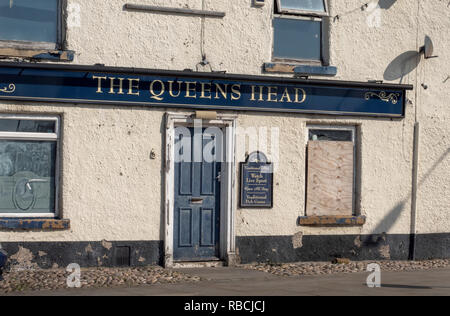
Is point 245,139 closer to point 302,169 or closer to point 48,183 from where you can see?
point 302,169

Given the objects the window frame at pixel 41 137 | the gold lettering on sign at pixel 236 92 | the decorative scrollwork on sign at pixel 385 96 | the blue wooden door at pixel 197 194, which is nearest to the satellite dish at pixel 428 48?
the decorative scrollwork on sign at pixel 385 96

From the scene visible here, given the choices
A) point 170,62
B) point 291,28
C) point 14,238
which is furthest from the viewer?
point 291,28

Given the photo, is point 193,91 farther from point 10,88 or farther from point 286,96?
point 10,88

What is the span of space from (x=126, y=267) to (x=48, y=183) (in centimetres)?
181

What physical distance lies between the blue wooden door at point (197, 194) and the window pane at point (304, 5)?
2612mm

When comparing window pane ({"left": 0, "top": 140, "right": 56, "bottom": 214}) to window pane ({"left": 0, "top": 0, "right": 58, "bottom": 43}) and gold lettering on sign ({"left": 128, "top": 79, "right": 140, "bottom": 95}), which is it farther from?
window pane ({"left": 0, "top": 0, "right": 58, "bottom": 43})

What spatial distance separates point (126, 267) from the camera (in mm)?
11992

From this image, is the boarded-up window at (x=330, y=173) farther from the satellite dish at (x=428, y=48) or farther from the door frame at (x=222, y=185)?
the satellite dish at (x=428, y=48)

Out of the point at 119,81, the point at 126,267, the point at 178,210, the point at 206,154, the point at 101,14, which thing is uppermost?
the point at 101,14

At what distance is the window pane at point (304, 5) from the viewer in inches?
517

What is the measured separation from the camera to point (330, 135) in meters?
13.3

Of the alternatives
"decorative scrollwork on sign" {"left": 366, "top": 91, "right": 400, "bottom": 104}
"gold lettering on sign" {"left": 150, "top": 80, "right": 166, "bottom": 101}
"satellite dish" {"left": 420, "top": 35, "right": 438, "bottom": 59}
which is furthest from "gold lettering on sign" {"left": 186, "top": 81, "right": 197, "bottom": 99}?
"satellite dish" {"left": 420, "top": 35, "right": 438, "bottom": 59}

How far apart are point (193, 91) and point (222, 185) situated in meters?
1.67

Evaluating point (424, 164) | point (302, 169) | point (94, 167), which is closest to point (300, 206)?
point (302, 169)
